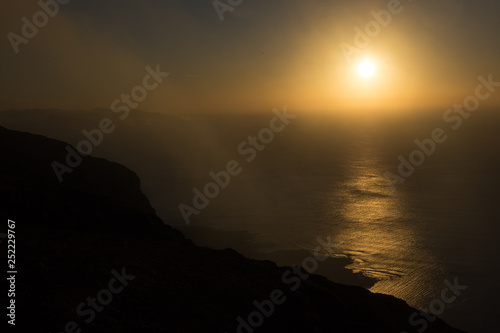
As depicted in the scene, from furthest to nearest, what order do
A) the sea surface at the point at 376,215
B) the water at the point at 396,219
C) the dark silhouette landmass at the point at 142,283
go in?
the sea surface at the point at 376,215 < the water at the point at 396,219 < the dark silhouette landmass at the point at 142,283

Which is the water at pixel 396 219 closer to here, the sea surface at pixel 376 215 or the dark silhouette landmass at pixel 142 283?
the sea surface at pixel 376 215

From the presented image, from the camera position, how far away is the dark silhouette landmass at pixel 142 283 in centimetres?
811

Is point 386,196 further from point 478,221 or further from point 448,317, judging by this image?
point 448,317

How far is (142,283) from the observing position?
384 inches

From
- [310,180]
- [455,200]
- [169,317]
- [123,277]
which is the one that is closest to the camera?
[169,317]

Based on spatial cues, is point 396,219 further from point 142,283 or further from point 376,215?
point 142,283

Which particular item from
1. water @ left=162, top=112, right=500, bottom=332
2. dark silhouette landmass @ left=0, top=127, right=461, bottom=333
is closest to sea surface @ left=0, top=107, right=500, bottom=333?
water @ left=162, top=112, right=500, bottom=332

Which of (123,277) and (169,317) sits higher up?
(123,277)

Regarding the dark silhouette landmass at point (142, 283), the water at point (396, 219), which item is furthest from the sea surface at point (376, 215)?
the dark silhouette landmass at point (142, 283)

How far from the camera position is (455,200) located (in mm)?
74125

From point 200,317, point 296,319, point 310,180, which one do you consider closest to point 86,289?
point 200,317

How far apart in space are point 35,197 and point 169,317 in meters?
10.2

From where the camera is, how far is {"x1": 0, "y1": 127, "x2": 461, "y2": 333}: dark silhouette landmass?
8.11 meters

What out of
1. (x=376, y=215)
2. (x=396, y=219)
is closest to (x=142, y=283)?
(x=396, y=219)
